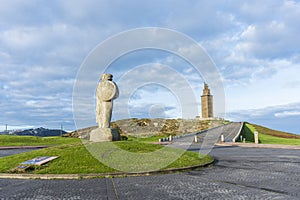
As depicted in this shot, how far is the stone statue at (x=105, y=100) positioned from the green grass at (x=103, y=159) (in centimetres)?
207

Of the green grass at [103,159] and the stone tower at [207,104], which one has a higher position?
the stone tower at [207,104]

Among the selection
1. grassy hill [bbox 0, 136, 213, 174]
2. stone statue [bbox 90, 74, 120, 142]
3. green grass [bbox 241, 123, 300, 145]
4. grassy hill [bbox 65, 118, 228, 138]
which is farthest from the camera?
grassy hill [bbox 65, 118, 228, 138]

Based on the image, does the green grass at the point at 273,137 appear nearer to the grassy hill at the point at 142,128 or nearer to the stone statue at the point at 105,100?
the grassy hill at the point at 142,128

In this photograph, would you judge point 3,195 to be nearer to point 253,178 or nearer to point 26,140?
point 253,178

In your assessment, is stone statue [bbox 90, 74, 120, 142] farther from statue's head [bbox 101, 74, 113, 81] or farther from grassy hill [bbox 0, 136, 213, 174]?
grassy hill [bbox 0, 136, 213, 174]

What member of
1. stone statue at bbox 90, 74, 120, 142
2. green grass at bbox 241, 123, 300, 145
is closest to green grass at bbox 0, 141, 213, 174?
stone statue at bbox 90, 74, 120, 142

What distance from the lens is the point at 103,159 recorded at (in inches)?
457

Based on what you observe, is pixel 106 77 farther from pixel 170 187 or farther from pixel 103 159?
pixel 170 187

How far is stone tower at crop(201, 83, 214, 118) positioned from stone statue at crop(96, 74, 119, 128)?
287 feet

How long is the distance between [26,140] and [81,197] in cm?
3505

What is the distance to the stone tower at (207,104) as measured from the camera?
10124cm

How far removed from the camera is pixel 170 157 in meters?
12.6

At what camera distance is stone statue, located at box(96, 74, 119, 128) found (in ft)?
52.1

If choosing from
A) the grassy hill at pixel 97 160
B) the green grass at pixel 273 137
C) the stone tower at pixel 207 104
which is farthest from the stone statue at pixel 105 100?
the stone tower at pixel 207 104
